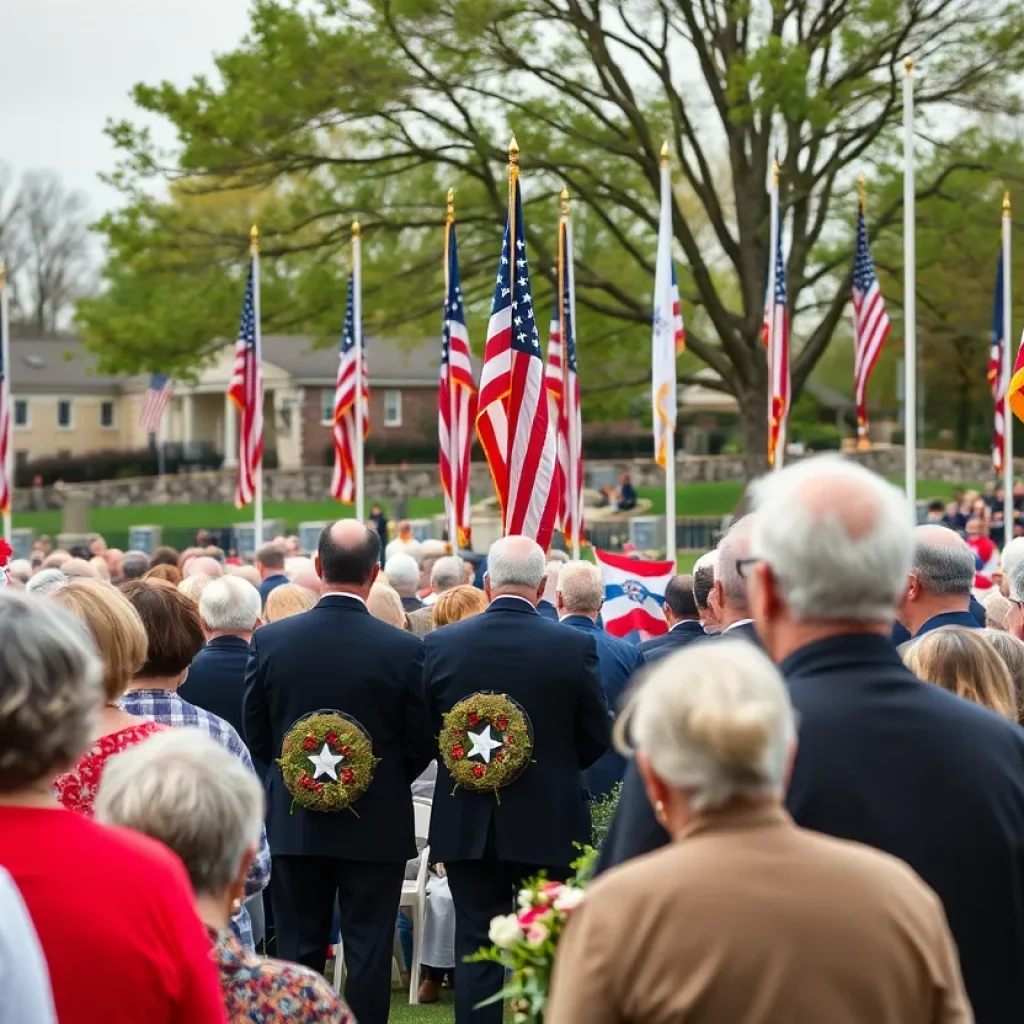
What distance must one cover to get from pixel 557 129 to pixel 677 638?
24509 millimetres

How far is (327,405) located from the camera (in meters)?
72.9

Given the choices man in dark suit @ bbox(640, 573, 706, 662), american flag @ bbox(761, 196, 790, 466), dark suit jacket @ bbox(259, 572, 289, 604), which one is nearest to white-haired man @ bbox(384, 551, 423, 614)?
dark suit jacket @ bbox(259, 572, 289, 604)

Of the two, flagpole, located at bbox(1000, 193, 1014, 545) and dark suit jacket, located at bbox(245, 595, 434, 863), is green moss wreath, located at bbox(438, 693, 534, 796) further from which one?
flagpole, located at bbox(1000, 193, 1014, 545)

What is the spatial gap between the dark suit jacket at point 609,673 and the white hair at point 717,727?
521 centimetres

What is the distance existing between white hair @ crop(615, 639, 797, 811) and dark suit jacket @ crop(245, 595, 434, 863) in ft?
13.9

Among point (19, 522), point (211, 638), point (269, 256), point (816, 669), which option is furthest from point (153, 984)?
point (19, 522)

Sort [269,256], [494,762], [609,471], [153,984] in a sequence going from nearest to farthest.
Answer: [153,984], [494,762], [269,256], [609,471]

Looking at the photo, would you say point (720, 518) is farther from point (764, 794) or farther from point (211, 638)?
point (764, 794)

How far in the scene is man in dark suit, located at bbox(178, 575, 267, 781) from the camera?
7.60 metres

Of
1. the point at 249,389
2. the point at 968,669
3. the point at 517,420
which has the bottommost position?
the point at 968,669

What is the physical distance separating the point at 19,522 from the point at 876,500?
53143 millimetres

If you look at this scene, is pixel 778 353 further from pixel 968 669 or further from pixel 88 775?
pixel 88 775

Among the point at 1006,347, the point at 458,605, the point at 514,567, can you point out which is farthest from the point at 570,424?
the point at 514,567

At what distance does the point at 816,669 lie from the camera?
10.5ft
